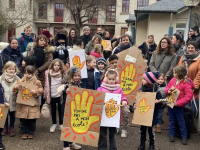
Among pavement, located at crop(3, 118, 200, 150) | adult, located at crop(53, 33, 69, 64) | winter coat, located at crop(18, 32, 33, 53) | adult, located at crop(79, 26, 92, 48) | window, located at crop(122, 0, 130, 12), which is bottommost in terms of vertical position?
pavement, located at crop(3, 118, 200, 150)

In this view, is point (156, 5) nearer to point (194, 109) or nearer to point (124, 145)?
point (194, 109)

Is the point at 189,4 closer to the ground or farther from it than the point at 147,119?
farther from it

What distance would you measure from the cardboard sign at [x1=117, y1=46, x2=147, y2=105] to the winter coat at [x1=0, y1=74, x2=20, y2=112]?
2.12 metres

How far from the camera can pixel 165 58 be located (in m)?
5.40

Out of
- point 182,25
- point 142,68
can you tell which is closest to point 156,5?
point 182,25

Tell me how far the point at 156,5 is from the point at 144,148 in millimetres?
13917

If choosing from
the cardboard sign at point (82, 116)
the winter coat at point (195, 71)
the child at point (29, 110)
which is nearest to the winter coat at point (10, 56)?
the child at point (29, 110)

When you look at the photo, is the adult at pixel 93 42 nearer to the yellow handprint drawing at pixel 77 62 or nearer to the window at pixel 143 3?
the yellow handprint drawing at pixel 77 62

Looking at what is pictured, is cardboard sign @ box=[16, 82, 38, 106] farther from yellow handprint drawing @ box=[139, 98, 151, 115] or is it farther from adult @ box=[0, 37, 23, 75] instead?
yellow handprint drawing @ box=[139, 98, 151, 115]

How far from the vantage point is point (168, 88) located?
14.1 feet

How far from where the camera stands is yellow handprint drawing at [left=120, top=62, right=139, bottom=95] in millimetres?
4668

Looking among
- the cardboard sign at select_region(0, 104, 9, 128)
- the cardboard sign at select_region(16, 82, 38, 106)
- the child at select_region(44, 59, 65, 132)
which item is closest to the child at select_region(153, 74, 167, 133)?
the child at select_region(44, 59, 65, 132)

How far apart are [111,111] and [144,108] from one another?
61 cm

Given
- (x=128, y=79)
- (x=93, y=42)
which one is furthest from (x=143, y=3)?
(x=128, y=79)
